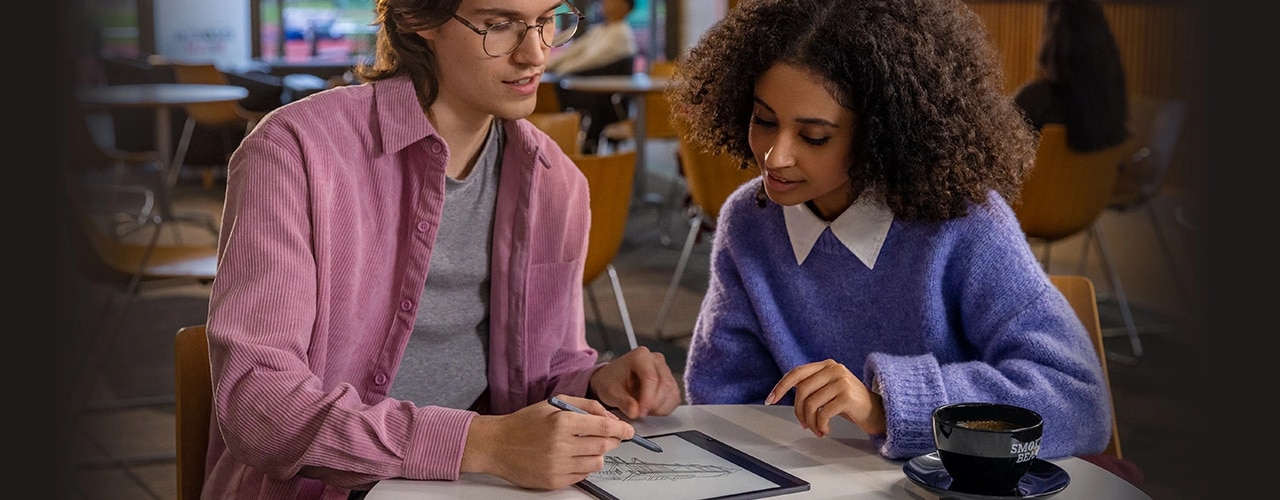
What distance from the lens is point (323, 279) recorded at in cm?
136

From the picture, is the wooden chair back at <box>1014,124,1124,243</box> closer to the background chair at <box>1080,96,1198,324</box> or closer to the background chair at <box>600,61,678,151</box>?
the background chair at <box>1080,96,1198,324</box>

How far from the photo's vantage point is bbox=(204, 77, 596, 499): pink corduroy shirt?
122 cm

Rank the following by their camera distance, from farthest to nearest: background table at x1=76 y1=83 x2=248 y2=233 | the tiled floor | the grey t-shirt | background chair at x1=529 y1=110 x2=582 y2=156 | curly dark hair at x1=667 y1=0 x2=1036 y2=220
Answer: background table at x1=76 y1=83 x2=248 y2=233
background chair at x1=529 y1=110 x2=582 y2=156
the tiled floor
the grey t-shirt
curly dark hair at x1=667 y1=0 x2=1036 y2=220

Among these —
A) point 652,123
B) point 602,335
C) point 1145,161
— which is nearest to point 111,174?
point 652,123

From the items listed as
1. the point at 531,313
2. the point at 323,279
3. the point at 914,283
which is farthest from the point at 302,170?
the point at 914,283

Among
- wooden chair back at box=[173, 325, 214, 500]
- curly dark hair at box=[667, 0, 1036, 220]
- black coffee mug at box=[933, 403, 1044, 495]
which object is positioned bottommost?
wooden chair back at box=[173, 325, 214, 500]

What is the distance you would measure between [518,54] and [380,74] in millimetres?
203

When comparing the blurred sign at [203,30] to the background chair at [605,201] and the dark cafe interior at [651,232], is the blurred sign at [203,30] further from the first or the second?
the background chair at [605,201]

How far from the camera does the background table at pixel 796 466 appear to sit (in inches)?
43.6

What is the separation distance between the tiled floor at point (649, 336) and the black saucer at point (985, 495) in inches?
7.9

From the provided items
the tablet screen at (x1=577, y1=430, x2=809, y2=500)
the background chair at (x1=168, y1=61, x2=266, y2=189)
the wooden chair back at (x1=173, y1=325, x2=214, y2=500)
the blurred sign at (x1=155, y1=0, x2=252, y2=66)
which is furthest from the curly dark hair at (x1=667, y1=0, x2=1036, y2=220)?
the blurred sign at (x1=155, y1=0, x2=252, y2=66)

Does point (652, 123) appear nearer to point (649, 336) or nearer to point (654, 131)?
point (654, 131)

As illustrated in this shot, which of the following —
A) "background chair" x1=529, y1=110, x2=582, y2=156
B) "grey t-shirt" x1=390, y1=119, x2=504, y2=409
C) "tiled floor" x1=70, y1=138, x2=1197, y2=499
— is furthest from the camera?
"background chair" x1=529, y1=110, x2=582, y2=156

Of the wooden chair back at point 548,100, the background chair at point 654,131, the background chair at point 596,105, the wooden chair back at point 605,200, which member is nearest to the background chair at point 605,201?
the wooden chair back at point 605,200
